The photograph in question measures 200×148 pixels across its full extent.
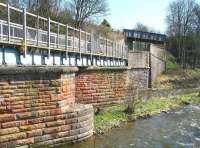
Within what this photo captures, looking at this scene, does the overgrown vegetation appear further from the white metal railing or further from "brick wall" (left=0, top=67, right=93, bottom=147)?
"brick wall" (left=0, top=67, right=93, bottom=147)

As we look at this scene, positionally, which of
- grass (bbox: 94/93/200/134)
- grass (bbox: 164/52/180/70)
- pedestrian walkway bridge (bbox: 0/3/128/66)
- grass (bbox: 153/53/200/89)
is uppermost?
pedestrian walkway bridge (bbox: 0/3/128/66)

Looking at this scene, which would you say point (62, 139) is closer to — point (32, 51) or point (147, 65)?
point (32, 51)

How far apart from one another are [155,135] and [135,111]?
633cm

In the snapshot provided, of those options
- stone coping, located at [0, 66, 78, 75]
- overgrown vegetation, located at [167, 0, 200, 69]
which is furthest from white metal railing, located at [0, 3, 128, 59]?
overgrown vegetation, located at [167, 0, 200, 69]

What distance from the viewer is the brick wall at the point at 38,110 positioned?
59.3 ft

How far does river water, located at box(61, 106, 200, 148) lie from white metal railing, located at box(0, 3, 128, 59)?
5178 millimetres

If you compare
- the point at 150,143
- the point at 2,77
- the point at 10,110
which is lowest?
the point at 150,143

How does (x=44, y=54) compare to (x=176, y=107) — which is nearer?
(x=44, y=54)

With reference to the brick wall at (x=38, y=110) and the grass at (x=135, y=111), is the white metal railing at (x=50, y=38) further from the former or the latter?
the grass at (x=135, y=111)

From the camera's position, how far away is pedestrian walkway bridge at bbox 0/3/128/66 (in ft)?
59.8

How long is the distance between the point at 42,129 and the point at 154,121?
447 inches

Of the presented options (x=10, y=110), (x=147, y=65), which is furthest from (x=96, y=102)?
(x=147, y=65)

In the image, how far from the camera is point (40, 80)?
1961 cm

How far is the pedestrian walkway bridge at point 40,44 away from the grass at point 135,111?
3.52m
